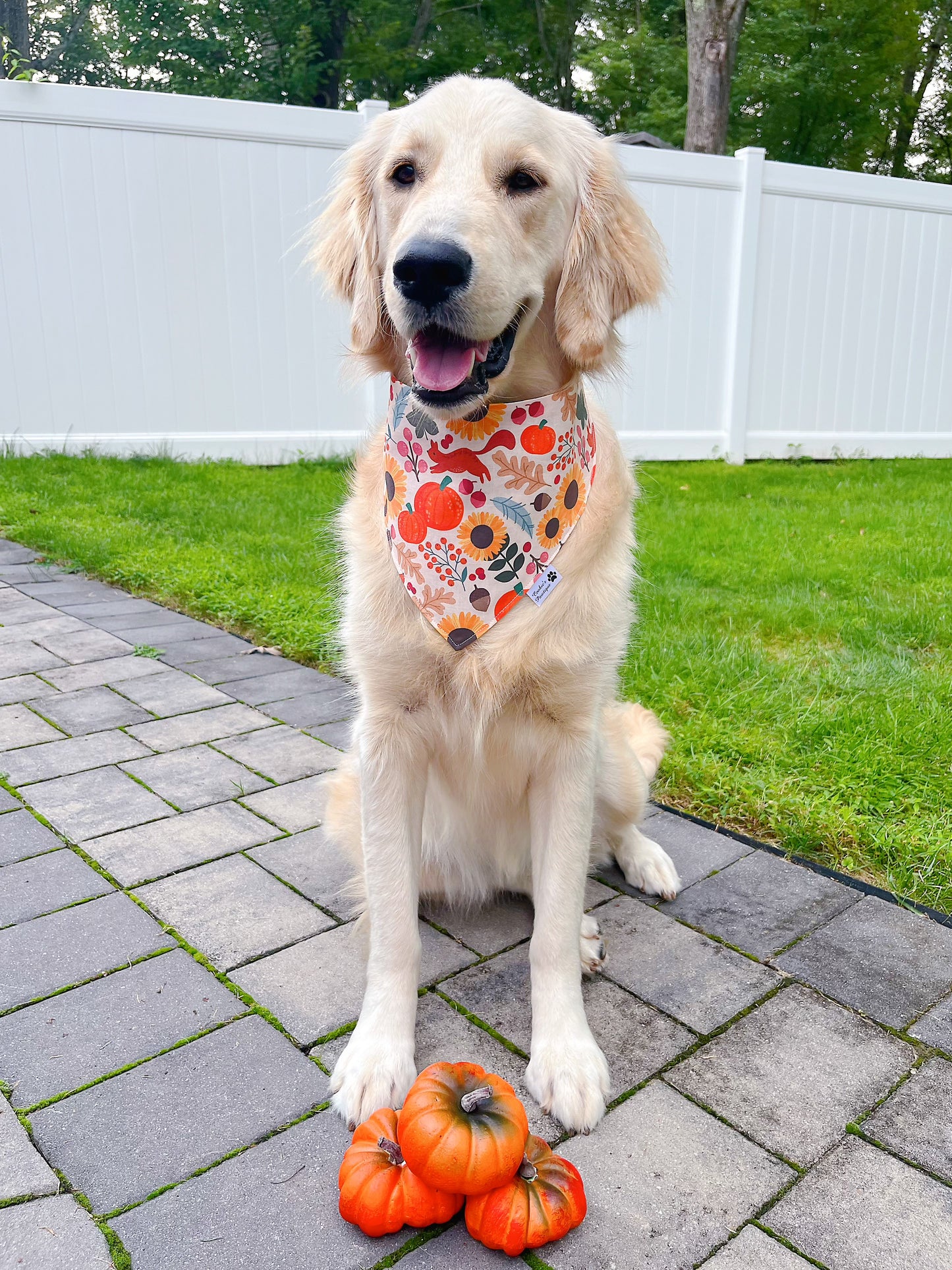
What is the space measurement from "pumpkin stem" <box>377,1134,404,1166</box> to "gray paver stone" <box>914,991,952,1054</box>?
3.40ft

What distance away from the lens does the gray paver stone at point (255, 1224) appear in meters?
1.39

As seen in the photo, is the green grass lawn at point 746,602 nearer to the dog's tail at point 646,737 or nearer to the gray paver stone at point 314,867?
the dog's tail at point 646,737

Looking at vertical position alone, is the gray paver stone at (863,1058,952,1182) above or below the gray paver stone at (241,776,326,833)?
below

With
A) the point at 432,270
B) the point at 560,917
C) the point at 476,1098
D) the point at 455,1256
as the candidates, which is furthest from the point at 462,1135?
the point at 432,270

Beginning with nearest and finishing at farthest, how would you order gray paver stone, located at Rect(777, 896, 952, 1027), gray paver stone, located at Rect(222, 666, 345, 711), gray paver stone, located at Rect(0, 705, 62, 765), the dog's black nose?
the dog's black nose, gray paver stone, located at Rect(777, 896, 952, 1027), gray paver stone, located at Rect(0, 705, 62, 765), gray paver stone, located at Rect(222, 666, 345, 711)

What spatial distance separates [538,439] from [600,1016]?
117cm

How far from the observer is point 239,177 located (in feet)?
24.1

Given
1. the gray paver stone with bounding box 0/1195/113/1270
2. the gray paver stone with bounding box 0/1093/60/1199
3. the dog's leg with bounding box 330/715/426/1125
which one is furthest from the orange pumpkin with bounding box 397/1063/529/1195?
the gray paver stone with bounding box 0/1093/60/1199

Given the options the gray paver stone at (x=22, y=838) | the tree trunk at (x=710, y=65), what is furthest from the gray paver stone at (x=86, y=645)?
the tree trunk at (x=710, y=65)

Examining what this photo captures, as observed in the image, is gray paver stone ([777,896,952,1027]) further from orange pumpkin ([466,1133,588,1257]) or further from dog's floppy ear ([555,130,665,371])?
dog's floppy ear ([555,130,665,371])

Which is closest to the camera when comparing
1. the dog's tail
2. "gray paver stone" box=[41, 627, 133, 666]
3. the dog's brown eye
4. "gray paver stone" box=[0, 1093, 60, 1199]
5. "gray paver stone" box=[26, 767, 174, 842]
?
"gray paver stone" box=[0, 1093, 60, 1199]

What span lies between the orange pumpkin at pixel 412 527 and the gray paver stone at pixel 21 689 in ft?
6.90

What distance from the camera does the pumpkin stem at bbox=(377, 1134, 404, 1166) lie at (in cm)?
146

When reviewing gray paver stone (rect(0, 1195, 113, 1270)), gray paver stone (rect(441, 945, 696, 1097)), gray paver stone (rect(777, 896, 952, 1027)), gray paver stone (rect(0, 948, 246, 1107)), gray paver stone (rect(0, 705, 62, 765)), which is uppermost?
gray paver stone (rect(0, 705, 62, 765))
